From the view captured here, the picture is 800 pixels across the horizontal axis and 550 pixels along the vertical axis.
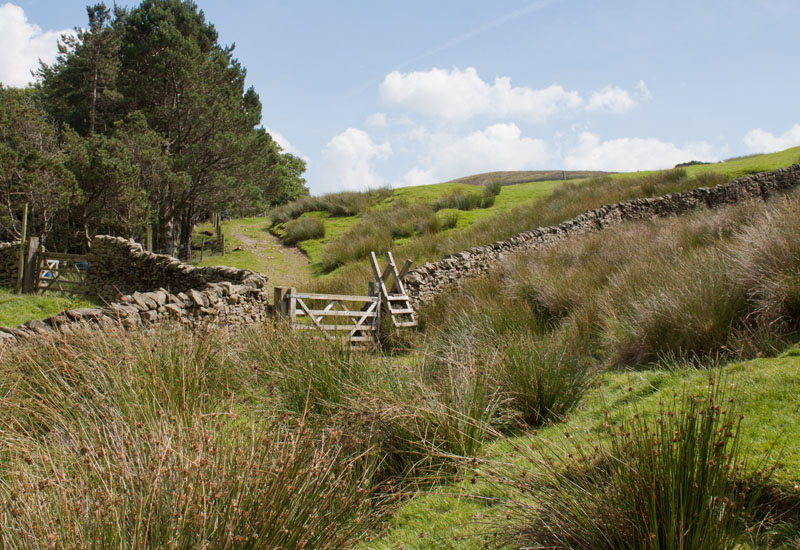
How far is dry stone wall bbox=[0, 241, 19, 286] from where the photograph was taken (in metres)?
16.3

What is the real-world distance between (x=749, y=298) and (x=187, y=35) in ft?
97.5

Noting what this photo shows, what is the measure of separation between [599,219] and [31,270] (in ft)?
60.1

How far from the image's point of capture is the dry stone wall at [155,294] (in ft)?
18.2

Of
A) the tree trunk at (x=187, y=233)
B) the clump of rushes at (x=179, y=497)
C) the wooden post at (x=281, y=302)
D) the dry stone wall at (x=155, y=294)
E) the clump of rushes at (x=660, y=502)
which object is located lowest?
the clump of rushes at (x=660, y=502)

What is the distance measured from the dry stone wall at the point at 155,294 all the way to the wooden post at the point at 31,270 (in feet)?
5.73

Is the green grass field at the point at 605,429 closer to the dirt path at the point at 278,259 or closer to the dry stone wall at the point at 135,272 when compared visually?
the dry stone wall at the point at 135,272

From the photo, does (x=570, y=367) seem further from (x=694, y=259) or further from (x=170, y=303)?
(x=170, y=303)

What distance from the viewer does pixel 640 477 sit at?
211cm

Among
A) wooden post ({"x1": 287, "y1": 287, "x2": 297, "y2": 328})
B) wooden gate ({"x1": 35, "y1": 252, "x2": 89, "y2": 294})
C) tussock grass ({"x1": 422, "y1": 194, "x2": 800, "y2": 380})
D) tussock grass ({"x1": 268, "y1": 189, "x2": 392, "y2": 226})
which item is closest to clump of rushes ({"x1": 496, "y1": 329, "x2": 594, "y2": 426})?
tussock grass ({"x1": 422, "y1": 194, "x2": 800, "y2": 380})

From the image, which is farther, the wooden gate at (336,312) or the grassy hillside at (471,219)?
the grassy hillside at (471,219)

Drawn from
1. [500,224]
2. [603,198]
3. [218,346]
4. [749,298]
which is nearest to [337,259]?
[500,224]

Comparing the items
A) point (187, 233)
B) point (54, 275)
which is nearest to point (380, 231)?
point (54, 275)

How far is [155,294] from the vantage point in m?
7.50

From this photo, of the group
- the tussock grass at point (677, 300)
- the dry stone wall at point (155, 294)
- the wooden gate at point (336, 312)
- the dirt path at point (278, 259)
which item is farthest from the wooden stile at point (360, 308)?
the dirt path at point (278, 259)
